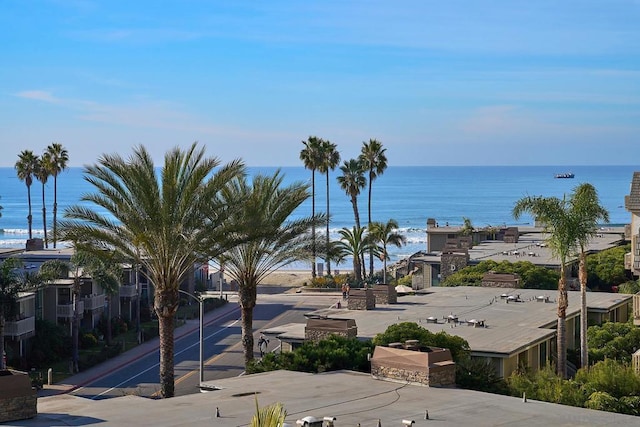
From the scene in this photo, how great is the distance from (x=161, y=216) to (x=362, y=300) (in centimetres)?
1888

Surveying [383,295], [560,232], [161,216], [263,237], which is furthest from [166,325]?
[383,295]

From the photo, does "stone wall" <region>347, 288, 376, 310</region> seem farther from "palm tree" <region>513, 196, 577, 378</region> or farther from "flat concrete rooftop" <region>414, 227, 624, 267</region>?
"flat concrete rooftop" <region>414, 227, 624, 267</region>

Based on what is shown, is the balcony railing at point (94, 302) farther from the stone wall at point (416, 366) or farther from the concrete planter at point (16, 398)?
the concrete planter at point (16, 398)

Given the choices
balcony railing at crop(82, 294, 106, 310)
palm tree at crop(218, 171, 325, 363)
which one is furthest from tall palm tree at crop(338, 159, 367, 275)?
palm tree at crop(218, 171, 325, 363)

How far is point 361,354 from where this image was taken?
32.1 m

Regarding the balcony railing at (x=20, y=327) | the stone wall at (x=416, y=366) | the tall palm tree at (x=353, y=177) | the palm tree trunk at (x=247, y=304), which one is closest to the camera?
the stone wall at (x=416, y=366)

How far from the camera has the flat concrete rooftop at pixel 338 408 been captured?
877 inches

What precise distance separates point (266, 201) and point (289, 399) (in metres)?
13.5

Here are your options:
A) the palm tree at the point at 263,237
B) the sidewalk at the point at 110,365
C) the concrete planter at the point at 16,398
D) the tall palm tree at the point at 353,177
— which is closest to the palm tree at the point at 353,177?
the tall palm tree at the point at 353,177

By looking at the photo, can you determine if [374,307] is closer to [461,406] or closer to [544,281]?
[544,281]

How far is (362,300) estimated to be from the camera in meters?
47.8

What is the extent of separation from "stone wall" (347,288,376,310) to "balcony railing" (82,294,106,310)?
19425mm

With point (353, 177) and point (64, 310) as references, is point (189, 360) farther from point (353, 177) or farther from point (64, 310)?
point (353, 177)

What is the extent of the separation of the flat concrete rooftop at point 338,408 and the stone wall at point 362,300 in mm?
19954
